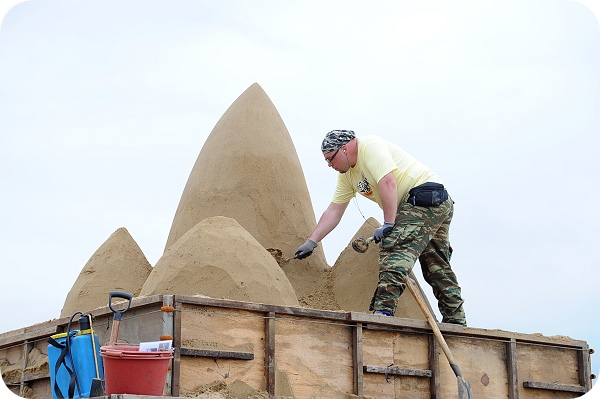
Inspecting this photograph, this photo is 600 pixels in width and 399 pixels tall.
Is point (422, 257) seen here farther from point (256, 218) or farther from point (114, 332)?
point (114, 332)

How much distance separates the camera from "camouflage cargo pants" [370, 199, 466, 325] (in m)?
6.92

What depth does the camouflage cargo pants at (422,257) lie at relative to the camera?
6.92m

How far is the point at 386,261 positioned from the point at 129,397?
9.40ft

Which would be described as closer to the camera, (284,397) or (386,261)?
(284,397)

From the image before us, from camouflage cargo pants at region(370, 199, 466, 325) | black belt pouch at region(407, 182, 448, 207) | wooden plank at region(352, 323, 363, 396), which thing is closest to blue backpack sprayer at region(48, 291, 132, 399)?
wooden plank at region(352, 323, 363, 396)

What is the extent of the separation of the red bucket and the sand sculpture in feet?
7.59

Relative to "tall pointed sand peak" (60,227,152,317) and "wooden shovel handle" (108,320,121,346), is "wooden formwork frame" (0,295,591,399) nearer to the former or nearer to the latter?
"wooden shovel handle" (108,320,121,346)

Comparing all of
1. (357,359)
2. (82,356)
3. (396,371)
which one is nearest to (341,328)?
(357,359)

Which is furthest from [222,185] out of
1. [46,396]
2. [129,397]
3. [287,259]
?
[129,397]

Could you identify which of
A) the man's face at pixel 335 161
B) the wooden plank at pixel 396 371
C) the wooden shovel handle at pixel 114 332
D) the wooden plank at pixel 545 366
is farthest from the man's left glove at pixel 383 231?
the wooden shovel handle at pixel 114 332

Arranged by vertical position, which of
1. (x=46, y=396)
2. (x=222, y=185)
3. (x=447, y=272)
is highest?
(x=222, y=185)

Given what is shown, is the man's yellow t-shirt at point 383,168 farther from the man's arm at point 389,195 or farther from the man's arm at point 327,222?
the man's arm at point 327,222

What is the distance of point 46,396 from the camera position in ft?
20.5

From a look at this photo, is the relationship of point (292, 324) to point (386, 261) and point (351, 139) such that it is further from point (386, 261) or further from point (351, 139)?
point (351, 139)
